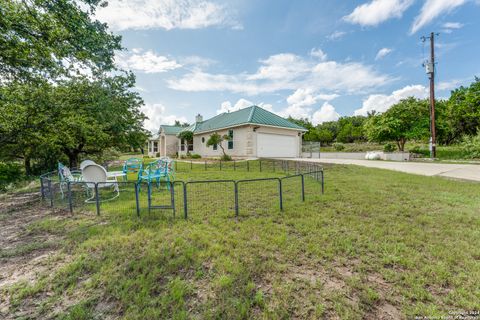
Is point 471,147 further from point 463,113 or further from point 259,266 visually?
point 259,266

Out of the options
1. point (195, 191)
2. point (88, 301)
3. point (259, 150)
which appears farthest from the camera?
point (259, 150)

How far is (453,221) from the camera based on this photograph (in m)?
3.77

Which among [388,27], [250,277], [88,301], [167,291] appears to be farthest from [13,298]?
[388,27]

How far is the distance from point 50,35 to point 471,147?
941 inches

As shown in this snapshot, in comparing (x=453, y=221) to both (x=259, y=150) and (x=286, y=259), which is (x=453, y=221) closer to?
(x=286, y=259)

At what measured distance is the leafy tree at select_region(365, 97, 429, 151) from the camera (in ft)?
59.8

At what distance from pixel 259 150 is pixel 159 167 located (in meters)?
→ 11.0

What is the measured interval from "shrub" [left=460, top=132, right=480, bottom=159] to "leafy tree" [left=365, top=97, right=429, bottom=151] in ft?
9.51

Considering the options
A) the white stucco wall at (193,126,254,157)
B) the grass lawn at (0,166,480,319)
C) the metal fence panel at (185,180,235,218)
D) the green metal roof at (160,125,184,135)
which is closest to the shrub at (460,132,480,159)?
the grass lawn at (0,166,480,319)

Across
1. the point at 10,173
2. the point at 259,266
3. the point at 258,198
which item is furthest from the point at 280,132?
the point at 10,173

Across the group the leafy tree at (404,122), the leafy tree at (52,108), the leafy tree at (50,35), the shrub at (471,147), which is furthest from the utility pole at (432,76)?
the leafy tree at (52,108)

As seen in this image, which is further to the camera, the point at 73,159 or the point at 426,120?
the point at 426,120

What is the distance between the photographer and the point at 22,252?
3080mm

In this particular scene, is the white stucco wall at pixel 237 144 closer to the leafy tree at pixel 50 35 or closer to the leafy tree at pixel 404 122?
the leafy tree at pixel 50 35
